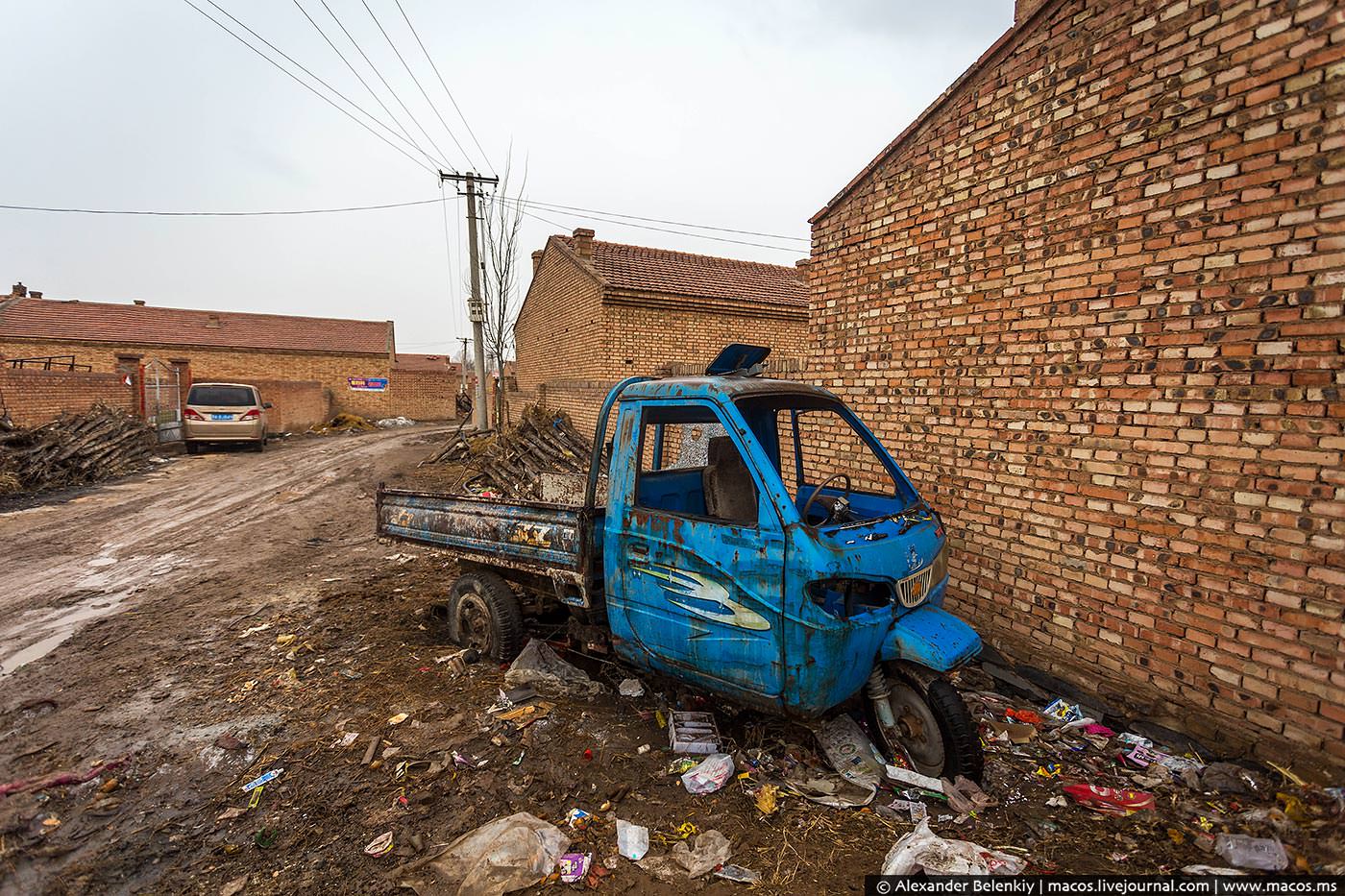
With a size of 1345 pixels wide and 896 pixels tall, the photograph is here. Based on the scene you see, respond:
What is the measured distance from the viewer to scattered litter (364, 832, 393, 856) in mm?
2457

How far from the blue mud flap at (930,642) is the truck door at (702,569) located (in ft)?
2.07

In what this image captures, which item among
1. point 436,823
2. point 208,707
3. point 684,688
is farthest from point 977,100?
point 208,707

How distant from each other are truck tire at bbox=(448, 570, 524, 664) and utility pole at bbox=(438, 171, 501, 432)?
1258cm

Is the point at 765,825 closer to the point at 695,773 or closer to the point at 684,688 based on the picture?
the point at 695,773

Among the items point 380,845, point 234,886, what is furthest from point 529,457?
point 234,886

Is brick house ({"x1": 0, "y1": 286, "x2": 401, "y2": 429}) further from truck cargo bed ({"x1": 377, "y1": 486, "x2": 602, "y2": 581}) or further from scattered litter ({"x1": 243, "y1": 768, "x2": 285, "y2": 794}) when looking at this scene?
scattered litter ({"x1": 243, "y1": 768, "x2": 285, "y2": 794})

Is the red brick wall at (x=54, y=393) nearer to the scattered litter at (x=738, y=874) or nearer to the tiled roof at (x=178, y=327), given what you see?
the tiled roof at (x=178, y=327)

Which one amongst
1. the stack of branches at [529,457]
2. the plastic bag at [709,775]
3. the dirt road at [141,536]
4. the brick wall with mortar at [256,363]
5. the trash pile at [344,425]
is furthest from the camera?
the brick wall with mortar at [256,363]

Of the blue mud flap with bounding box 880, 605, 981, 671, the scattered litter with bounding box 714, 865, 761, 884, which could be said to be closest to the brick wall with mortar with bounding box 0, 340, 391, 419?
the scattered litter with bounding box 714, 865, 761, 884

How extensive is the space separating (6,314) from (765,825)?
36.9 m

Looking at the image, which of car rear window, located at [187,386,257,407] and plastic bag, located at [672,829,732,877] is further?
car rear window, located at [187,386,257,407]

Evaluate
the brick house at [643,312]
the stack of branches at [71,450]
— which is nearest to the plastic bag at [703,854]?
the brick house at [643,312]

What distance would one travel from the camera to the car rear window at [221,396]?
14227 millimetres

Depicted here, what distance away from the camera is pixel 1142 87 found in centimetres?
331
